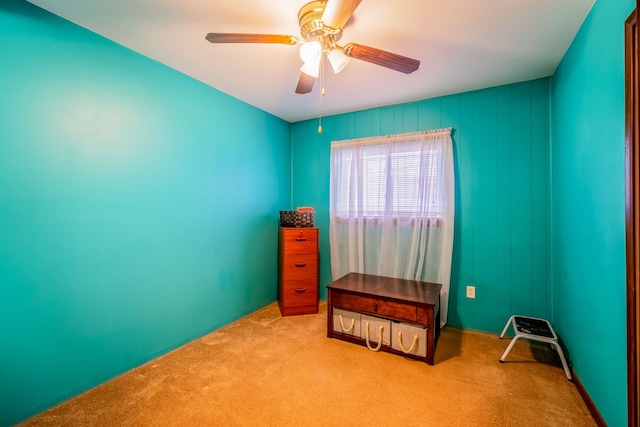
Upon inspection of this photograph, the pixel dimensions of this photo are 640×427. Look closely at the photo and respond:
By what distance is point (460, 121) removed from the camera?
8.41 ft

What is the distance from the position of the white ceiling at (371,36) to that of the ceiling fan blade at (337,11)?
1.01 ft

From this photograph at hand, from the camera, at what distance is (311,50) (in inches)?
56.9

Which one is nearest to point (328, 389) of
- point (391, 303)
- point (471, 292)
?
point (391, 303)

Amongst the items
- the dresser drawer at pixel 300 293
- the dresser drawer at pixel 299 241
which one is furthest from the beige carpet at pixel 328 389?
the dresser drawer at pixel 299 241

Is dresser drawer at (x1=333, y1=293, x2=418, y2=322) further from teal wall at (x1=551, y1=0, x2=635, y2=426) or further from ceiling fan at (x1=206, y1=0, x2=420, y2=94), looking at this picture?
ceiling fan at (x1=206, y1=0, x2=420, y2=94)

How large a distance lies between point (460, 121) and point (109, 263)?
3164 mm

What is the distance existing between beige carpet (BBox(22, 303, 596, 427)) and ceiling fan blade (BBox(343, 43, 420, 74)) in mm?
2005

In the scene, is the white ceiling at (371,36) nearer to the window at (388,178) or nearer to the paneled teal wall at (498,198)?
the paneled teal wall at (498,198)

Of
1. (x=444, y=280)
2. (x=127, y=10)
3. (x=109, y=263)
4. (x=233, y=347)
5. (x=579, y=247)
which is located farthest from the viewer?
(x=444, y=280)

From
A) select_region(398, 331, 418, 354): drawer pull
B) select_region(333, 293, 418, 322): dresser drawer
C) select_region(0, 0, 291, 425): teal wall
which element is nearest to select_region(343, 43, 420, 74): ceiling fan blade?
select_region(0, 0, 291, 425): teal wall

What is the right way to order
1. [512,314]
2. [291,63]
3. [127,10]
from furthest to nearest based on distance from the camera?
[512,314] → [291,63] → [127,10]

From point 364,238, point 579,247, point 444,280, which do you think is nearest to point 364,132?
point 364,238

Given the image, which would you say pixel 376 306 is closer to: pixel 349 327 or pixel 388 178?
pixel 349 327

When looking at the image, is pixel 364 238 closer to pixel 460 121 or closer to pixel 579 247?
pixel 460 121
